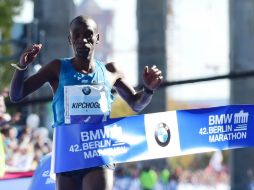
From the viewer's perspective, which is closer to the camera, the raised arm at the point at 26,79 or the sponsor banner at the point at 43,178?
the raised arm at the point at 26,79

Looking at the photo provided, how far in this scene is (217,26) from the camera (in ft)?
78.5

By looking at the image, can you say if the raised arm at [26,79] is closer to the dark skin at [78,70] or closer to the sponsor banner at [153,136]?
the dark skin at [78,70]

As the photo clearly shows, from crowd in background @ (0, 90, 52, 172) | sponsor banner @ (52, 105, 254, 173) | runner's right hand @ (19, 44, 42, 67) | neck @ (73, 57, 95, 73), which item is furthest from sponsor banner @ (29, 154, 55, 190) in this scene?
crowd in background @ (0, 90, 52, 172)

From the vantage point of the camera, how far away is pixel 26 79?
5328 millimetres

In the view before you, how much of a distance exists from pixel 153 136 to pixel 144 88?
474 mm

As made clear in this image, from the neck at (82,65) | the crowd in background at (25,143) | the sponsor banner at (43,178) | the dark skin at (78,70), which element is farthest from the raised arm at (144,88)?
the crowd in background at (25,143)

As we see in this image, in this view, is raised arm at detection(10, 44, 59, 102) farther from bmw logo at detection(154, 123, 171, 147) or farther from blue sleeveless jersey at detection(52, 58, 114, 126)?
bmw logo at detection(154, 123, 171, 147)

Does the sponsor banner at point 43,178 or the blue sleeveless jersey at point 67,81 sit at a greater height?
the blue sleeveless jersey at point 67,81

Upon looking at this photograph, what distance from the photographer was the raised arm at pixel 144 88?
17.7 ft

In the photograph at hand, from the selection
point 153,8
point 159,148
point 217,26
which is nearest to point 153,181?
point 153,8

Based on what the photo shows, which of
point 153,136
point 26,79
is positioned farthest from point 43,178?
point 26,79

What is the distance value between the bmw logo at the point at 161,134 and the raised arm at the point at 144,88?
326 mm

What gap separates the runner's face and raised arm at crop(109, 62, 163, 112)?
36 centimetres

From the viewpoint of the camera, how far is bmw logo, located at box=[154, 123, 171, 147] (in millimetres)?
5867
